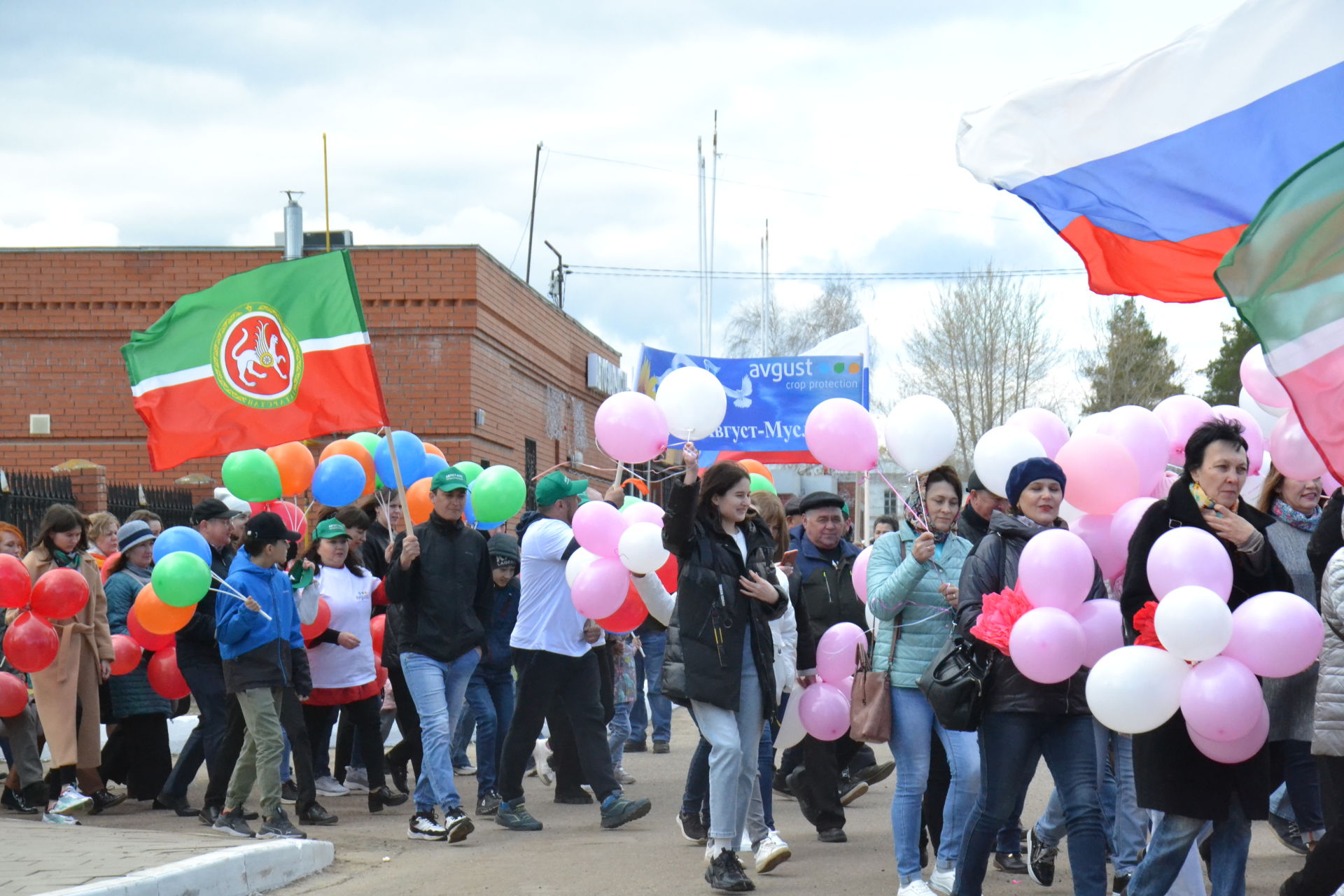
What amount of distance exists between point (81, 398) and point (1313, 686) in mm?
18723

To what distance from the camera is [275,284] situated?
9898 mm

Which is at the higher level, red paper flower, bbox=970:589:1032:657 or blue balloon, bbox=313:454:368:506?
blue balloon, bbox=313:454:368:506

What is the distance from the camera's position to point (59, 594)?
9055 millimetres

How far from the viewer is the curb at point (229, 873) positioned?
6016 millimetres

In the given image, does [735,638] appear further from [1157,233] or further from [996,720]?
[1157,233]

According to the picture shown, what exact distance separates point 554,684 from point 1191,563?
4686 mm

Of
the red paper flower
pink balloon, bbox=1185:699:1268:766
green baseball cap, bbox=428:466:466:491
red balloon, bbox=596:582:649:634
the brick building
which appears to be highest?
the brick building

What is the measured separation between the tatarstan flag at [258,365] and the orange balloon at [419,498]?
4.46ft

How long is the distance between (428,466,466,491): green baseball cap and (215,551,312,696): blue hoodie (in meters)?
1.12

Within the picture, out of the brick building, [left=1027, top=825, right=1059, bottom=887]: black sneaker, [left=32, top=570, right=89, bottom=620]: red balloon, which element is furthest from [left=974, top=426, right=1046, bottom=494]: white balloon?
the brick building

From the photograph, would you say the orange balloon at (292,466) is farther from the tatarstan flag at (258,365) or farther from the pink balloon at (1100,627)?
the pink balloon at (1100,627)

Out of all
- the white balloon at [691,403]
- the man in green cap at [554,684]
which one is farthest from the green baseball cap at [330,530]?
the white balloon at [691,403]

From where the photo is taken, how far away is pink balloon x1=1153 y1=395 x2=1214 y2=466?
25.6 ft

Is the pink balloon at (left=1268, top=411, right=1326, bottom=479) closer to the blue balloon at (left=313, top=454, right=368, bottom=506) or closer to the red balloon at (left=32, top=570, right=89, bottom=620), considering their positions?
the blue balloon at (left=313, top=454, right=368, bottom=506)
